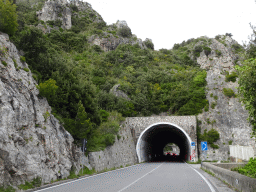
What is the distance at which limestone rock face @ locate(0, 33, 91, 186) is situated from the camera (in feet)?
32.4

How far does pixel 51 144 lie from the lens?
45.2ft

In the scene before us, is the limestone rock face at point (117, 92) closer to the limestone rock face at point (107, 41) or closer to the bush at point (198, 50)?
the limestone rock face at point (107, 41)

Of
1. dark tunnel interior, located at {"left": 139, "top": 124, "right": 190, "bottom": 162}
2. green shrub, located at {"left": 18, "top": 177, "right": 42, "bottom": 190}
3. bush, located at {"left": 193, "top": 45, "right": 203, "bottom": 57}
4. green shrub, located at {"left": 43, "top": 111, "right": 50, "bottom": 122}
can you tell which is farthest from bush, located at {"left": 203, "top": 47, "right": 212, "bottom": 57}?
green shrub, located at {"left": 18, "top": 177, "right": 42, "bottom": 190}

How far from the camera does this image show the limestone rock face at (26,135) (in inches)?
389

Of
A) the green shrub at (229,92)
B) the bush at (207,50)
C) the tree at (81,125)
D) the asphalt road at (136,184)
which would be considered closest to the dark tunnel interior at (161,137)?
the green shrub at (229,92)

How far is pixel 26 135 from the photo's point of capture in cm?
1187

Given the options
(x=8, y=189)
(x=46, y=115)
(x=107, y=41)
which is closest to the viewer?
(x=8, y=189)

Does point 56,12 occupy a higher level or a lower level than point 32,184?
higher

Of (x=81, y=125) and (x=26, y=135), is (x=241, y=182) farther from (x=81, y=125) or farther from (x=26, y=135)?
(x=81, y=125)

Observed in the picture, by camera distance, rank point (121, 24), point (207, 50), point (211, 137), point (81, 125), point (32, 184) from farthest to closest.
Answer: point (121, 24) → point (207, 50) → point (211, 137) → point (81, 125) → point (32, 184)

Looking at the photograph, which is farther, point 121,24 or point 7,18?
point 121,24

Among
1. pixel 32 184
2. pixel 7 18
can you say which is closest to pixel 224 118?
pixel 7 18

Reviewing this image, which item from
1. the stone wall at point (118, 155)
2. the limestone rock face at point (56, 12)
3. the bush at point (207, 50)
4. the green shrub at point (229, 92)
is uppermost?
the limestone rock face at point (56, 12)

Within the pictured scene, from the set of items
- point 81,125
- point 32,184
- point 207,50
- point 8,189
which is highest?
point 207,50
